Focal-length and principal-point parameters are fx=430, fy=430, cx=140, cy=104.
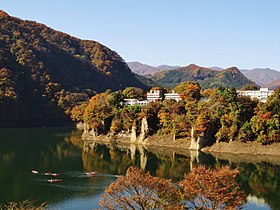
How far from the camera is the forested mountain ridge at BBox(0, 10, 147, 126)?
337 ft

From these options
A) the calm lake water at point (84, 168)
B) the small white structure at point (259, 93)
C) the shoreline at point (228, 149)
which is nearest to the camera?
the calm lake water at point (84, 168)

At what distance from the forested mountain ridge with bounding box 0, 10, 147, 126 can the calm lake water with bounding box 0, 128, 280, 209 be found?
3149 centimetres

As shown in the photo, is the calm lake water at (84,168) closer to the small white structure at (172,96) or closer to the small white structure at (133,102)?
the small white structure at (133,102)

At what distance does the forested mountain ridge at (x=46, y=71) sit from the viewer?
102688 mm

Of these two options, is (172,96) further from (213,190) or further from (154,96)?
(213,190)

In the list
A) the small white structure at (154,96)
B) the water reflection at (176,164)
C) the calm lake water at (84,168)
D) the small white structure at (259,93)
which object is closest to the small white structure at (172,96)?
the small white structure at (154,96)

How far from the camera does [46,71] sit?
119 meters

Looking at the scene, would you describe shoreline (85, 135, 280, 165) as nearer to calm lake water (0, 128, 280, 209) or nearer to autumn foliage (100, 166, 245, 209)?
calm lake water (0, 128, 280, 209)

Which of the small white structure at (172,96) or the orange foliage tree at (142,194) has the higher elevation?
the small white structure at (172,96)

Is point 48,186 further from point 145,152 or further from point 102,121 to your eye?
point 102,121

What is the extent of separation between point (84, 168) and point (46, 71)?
7626cm

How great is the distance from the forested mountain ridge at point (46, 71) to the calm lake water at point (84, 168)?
31488mm

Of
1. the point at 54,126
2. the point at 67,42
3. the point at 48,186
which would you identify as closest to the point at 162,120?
the point at 48,186

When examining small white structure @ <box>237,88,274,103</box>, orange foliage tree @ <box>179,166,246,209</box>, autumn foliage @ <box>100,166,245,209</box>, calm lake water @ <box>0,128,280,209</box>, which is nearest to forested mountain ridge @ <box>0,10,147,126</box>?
calm lake water @ <box>0,128,280,209</box>
